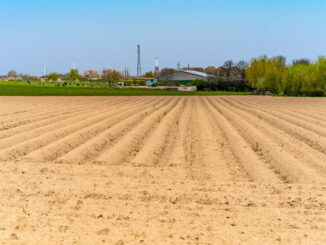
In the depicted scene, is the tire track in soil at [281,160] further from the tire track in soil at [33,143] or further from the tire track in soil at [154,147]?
the tire track in soil at [33,143]

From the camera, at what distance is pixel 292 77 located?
5894cm

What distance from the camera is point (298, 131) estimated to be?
14164 millimetres

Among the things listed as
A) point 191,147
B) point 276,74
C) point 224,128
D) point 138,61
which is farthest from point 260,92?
point 138,61

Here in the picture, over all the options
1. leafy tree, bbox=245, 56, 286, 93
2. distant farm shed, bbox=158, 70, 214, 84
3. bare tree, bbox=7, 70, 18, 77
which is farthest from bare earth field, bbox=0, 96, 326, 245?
bare tree, bbox=7, 70, 18, 77

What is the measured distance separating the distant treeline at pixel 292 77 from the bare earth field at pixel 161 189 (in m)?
41.4

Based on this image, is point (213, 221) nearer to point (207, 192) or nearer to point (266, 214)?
point (266, 214)

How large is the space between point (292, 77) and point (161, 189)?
5474 cm

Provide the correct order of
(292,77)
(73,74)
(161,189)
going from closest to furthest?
(161,189)
(292,77)
(73,74)

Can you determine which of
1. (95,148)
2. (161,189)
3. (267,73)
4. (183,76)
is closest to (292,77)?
(267,73)

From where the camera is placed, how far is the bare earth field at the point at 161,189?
524 centimetres

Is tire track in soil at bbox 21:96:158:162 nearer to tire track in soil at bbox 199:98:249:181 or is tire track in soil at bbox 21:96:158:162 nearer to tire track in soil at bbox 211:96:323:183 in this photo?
tire track in soil at bbox 199:98:249:181

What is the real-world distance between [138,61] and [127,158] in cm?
14891

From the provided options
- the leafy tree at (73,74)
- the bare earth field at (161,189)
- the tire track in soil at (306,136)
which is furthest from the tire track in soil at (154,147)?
the leafy tree at (73,74)

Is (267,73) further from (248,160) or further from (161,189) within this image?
(161,189)
